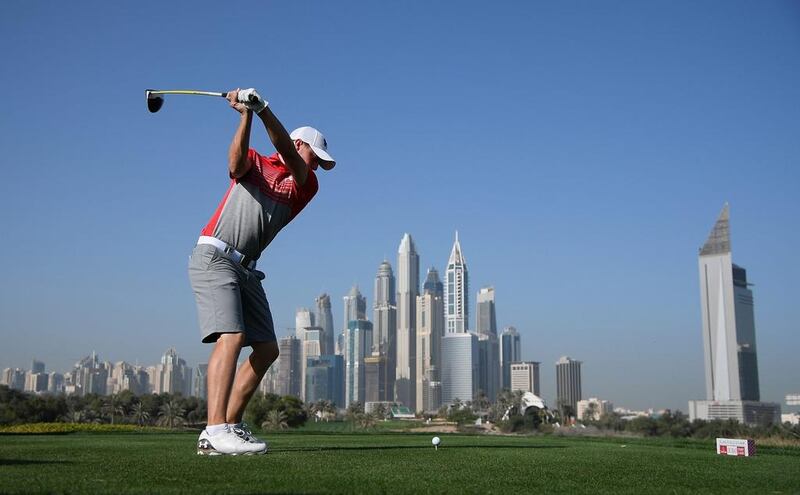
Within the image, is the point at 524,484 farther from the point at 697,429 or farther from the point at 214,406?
the point at 697,429

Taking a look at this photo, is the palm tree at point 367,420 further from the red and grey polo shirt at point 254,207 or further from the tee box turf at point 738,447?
the red and grey polo shirt at point 254,207

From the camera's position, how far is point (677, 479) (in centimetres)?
425

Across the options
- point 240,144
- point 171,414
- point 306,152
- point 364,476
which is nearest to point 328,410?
point 171,414

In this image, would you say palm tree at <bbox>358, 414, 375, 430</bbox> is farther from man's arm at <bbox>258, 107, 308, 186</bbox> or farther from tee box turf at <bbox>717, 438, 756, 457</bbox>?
man's arm at <bbox>258, 107, 308, 186</bbox>

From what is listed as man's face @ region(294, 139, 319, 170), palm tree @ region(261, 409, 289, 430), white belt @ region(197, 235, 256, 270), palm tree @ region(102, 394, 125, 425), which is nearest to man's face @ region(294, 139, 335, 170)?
man's face @ region(294, 139, 319, 170)

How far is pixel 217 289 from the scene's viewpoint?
5277 mm

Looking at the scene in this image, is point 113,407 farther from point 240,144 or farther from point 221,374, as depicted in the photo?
point 240,144

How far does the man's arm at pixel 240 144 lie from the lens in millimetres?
5207

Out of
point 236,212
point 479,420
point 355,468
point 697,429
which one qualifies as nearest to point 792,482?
point 355,468

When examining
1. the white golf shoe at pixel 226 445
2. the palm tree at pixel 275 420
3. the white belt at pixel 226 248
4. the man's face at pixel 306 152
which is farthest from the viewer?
the palm tree at pixel 275 420

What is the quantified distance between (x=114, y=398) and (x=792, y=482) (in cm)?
8678

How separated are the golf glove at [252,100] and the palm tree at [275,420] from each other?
66162 millimetres

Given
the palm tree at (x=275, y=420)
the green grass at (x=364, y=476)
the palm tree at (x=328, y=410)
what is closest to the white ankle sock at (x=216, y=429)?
the green grass at (x=364, y=476)

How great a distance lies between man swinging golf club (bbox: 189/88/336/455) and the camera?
5.12 metres
